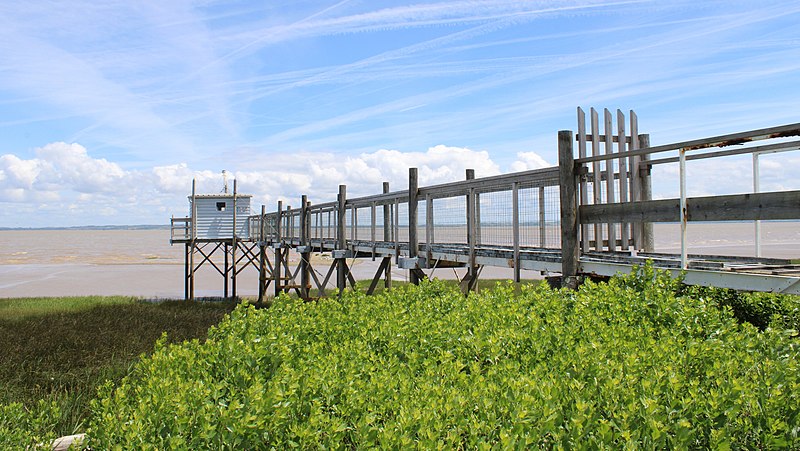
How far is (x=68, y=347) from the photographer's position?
14281 mm

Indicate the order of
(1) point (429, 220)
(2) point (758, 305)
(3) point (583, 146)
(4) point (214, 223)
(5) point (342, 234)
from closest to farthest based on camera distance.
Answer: (2) point (758, 305), (3) point (583, 146), (1) point (429, 220), (5) point (342, 234), (4) point (214, 223)

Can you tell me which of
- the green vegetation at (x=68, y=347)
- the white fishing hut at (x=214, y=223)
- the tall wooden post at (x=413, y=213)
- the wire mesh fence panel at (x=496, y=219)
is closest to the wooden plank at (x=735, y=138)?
the wire mesh fence panel at (x=496, y=219)

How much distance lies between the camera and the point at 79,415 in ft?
26.4

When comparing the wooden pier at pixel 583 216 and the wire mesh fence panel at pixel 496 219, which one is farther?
the wire mesh fence panel at pixel 496 219

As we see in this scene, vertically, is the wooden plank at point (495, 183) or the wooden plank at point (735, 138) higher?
the wooden plank at point (735, 138)

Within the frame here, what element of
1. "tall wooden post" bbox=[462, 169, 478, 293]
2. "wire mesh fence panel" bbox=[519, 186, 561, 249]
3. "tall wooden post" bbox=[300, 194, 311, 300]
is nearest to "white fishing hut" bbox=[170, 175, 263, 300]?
"tall wooden post" bbox=[300, 194, 311, 300]

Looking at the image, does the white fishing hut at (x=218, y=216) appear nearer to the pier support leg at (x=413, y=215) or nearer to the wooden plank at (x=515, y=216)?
the pier support leg at (x=413, y=215)

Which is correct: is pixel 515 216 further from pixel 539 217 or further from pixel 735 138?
pixel 735 138

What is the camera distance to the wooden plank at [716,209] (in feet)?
18.6

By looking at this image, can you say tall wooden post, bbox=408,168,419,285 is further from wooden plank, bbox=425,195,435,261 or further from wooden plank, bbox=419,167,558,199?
wooden plank, bbox=425,195,435,261

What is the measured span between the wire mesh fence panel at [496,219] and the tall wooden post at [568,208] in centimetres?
123

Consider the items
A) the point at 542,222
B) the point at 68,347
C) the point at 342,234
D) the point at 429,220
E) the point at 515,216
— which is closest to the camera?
the point at 515,216

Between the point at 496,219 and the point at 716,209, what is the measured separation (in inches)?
160

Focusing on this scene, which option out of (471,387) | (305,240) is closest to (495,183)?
(471,387)
